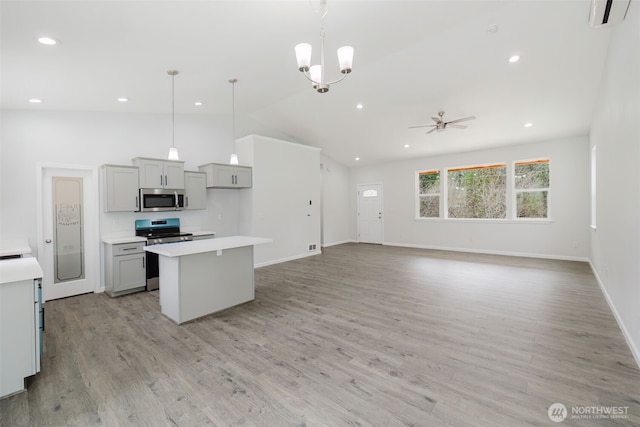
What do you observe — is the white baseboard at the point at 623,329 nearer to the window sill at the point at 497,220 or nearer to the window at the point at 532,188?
the window sill at the point at 497,220

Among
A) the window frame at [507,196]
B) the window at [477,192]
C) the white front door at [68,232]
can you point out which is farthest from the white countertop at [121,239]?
the window at [477,192]

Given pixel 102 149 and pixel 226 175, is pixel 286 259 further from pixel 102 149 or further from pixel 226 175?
pixel 102 149

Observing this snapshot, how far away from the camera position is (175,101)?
4645 mm

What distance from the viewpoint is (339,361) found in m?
2.47

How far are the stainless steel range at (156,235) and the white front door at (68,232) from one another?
2.21 feet

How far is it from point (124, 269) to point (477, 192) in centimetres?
812

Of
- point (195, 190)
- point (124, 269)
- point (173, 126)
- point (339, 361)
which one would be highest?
point (173, 126)

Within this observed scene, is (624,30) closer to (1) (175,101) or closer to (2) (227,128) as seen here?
(1) (175,101)

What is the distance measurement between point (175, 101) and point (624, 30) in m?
5.59

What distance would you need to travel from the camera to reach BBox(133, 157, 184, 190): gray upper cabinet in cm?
471

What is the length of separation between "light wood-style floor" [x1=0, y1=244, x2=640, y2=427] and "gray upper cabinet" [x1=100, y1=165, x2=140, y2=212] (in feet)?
4.65

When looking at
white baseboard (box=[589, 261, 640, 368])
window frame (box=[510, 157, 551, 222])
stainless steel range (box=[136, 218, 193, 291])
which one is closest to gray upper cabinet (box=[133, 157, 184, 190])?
stainless steel range (box=[136, 218, 193, 291])

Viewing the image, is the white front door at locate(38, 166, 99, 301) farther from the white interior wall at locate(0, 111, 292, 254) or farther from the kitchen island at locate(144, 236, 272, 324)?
the kitchen island at locate(144, 236, 272, 324)

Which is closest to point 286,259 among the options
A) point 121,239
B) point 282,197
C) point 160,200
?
point 282,197
